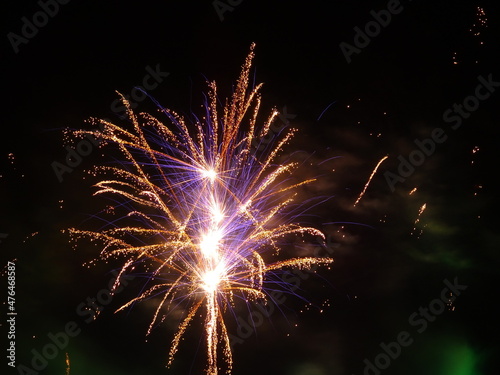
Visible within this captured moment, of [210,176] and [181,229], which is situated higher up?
[210,176]

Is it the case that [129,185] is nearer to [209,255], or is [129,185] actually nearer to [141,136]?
[141,136]

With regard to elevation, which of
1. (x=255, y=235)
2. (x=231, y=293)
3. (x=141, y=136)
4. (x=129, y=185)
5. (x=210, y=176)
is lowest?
(x=231, y=293)

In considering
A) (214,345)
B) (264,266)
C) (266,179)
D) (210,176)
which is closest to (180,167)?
(210,176)

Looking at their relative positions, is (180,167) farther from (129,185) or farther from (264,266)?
(264,266)

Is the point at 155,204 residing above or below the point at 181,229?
above

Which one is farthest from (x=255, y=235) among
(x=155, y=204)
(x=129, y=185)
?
(x=129, y=185)

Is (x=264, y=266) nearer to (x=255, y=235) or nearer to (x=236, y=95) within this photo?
(x=255, y=235)

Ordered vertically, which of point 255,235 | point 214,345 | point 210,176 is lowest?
point 214,345
